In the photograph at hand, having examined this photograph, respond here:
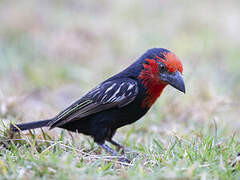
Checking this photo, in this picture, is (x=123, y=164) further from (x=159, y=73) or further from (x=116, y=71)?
(x=116, y=71)

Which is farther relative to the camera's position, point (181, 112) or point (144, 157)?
point (181, 112)

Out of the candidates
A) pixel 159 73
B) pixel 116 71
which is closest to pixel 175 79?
pixel 159 73

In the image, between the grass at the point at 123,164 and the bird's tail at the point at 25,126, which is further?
the bird's tail at the point at 25,126

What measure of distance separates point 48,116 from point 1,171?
2.41m

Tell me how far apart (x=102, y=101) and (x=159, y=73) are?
68 cm

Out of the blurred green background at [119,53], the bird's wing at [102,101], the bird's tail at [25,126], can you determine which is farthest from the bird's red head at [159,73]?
the bird's tail at [25,126]

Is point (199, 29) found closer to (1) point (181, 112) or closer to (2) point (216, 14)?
(2) point (216, 14)

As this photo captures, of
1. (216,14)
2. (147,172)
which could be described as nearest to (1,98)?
(147,172)

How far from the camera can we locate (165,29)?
11.0 m

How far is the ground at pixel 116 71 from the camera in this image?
338cm

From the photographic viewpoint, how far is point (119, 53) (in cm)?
952

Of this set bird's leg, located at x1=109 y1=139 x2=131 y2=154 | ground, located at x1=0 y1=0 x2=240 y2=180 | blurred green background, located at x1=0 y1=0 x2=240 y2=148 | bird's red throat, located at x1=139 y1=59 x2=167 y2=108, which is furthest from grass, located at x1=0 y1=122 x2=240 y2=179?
blurred green background, located at x1=0 y1=0 x2=240 y2=148

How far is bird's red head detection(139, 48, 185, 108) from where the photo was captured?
14.1 ft

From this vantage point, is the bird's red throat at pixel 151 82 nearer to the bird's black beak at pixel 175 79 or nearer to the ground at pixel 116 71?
the bird's black beak at pixel 175 79
